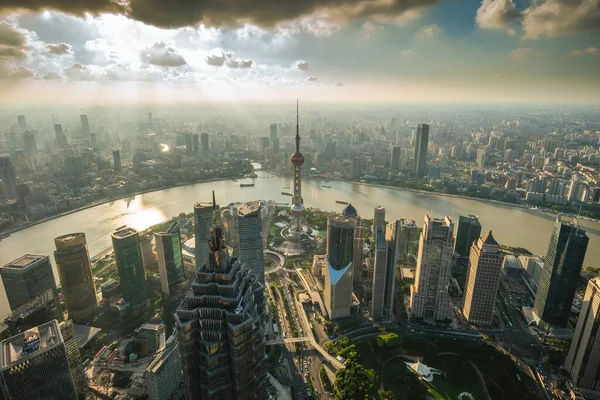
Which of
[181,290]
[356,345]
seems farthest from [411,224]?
[181,290]

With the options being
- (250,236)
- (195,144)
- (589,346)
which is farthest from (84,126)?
(589,346)

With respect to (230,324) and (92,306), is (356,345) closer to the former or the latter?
(230,324)

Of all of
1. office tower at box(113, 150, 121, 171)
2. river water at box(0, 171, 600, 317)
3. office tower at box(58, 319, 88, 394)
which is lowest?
river water at box(0, 171, 600, 317)

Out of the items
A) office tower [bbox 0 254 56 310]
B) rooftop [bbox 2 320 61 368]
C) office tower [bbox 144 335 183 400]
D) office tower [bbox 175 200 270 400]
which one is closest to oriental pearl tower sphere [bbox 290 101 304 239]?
office tower [bbox 144 335 183 400]

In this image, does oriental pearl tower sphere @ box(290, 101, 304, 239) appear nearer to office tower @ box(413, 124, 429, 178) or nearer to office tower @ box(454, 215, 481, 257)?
office tower @ box(454, 215, 481, 257)

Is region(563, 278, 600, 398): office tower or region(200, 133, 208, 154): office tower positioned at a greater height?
region(200, 133, 208, 154): office tower
